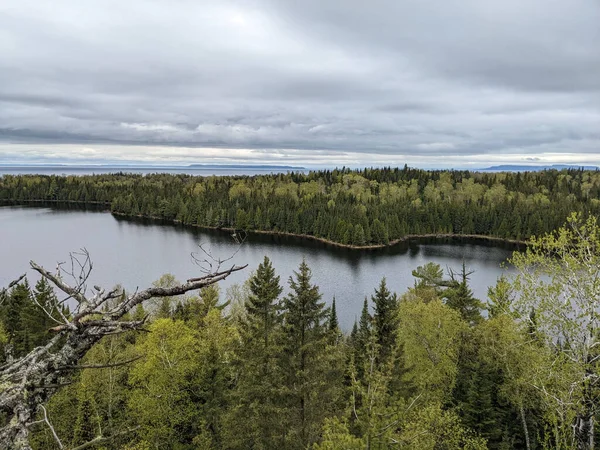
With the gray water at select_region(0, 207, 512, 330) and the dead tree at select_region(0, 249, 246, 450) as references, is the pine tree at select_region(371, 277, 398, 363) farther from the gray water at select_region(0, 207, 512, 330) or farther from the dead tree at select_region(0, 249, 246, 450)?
the gray water at select_region(0, 207, 512, 330)

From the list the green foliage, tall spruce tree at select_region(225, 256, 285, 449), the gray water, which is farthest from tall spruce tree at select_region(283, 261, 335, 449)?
the gray water

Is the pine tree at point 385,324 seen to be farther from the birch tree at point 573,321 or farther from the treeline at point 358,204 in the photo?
the treeline at point 358,204

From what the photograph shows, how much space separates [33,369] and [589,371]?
9.18 m

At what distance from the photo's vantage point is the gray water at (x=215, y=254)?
58.1 m

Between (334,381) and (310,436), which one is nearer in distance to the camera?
(310,436)

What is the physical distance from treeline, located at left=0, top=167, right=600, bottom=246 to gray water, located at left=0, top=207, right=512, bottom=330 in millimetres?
6613

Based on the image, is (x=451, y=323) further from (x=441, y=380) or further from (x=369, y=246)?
(x=369, y=246)

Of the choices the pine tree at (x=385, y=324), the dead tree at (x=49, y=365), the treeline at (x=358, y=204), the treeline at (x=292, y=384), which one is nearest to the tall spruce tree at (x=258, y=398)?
the treeline at (x=292, y=384)

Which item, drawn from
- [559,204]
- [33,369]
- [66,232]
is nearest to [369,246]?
[559,204]

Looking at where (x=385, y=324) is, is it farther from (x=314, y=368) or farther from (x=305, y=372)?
(x=305, y=372)

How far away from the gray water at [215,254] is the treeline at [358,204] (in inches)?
260

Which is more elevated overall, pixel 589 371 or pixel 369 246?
pixel 589 371

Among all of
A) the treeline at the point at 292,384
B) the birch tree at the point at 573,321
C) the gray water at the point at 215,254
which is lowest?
the gray water at the point at 215,254

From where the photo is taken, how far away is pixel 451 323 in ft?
69.6
